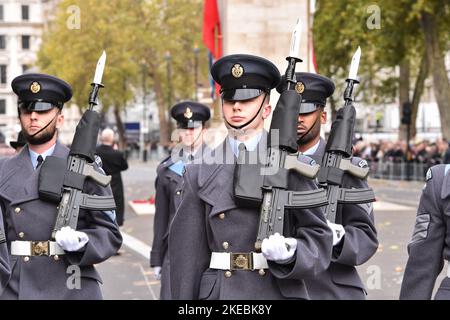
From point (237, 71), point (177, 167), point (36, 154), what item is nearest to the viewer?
point (237, 71)

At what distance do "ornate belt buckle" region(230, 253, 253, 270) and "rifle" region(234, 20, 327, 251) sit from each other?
0.39 feet

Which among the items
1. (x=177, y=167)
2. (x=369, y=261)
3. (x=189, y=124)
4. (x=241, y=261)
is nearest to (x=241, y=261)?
(x=241, y=261)

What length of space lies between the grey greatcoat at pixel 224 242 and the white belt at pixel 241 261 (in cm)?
3

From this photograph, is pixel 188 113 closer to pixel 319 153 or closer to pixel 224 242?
pixel 319 153

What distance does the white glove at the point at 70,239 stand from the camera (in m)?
6.31

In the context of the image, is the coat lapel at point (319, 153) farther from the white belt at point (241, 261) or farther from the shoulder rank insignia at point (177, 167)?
the shoulder rank insignia at point (177, 167)

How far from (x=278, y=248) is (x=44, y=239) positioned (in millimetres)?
1855

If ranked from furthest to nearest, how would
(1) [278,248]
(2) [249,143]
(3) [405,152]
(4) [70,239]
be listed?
(3) [405,152], (4) [70,239], (2) [249,143], (1) [278,248]

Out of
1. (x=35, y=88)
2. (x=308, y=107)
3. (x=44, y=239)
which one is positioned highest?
(x=35, y=88)

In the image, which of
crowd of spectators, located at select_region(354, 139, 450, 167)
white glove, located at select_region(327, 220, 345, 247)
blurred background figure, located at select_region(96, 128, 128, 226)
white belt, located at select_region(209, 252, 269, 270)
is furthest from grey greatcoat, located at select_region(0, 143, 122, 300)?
crowd of spectators, located at select_region(354, 139, 450, 167)

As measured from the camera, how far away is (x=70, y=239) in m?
6.31

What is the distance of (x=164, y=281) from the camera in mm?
8820

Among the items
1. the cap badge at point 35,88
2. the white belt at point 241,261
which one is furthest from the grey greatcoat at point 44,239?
the white belt at point 241,261
